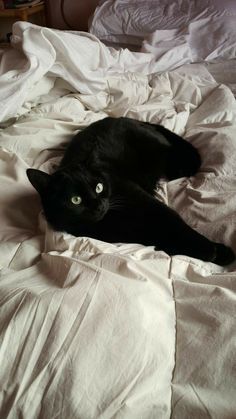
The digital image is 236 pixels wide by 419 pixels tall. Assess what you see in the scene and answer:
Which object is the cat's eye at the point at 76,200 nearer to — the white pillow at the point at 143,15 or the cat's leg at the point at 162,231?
the cat's leg at the point at 162,231

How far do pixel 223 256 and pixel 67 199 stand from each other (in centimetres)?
41

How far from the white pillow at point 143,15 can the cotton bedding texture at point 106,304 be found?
110cm

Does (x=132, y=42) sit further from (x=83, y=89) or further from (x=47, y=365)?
(x=47, y=365)

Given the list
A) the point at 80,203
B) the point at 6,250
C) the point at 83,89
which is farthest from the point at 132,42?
the point at 6,250

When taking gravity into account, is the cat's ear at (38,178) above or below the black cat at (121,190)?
above

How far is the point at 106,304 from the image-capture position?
0.56m

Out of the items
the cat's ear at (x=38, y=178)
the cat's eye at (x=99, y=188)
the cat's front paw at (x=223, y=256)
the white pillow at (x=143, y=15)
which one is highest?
the white pillow at (x=143, y=15)

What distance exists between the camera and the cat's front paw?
2.53ft

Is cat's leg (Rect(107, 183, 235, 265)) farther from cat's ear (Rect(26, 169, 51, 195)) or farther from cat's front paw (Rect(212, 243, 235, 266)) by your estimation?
cat's ear (Rect(26, 169, 51, 195))

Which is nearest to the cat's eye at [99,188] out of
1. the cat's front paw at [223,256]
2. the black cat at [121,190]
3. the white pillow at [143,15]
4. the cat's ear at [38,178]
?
the black cat at [121,190]

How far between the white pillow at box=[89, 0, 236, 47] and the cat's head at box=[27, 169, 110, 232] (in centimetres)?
159

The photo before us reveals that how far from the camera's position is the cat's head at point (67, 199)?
0.83 m

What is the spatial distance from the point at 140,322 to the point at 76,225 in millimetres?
379

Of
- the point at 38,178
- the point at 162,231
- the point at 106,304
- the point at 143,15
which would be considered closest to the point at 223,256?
the point at 162,231
